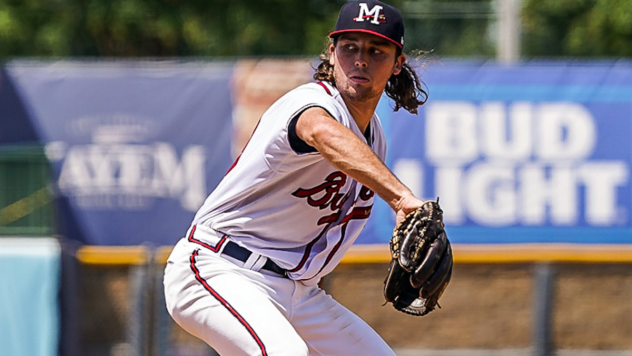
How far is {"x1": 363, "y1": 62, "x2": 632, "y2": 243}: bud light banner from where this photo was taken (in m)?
8.42

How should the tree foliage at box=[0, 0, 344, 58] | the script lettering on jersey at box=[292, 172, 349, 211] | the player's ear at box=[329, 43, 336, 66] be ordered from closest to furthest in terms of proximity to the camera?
the script lettering on jersey at box=[292, 172, 349, 211], the player's ear at box=[329, 43, 336, 66], the tree foliage at box=[0, 0, 344, 58]

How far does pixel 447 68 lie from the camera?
8.62 meters

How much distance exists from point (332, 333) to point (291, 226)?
1.55 feet

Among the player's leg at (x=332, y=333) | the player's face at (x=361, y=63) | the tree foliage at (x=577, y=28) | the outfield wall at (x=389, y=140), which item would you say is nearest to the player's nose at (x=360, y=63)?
the player's face at (x=361, y=63)

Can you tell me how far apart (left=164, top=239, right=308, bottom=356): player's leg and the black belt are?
37mm

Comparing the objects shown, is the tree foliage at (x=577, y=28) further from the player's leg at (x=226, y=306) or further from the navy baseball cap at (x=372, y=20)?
the player's leg at (x=226, y=306)

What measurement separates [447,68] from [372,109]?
4.87 metres

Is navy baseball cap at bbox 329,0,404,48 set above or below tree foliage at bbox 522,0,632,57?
below

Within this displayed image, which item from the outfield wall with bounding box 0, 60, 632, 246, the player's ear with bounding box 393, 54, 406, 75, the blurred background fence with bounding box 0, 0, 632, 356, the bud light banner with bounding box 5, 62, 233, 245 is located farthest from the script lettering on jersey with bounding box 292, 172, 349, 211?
the bud light banner with bounding box 5, 62, 233, 245

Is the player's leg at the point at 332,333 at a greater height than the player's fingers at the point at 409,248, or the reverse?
the player's fingers at the point at 409,248

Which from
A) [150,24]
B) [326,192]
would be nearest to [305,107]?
[326,192]

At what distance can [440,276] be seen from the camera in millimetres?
3381

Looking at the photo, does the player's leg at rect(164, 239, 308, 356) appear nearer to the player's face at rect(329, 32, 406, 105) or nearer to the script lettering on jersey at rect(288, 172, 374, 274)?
the script lettering on jersey at rect(288, 172, 374, 274)

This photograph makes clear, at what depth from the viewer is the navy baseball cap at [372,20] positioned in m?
3.68
